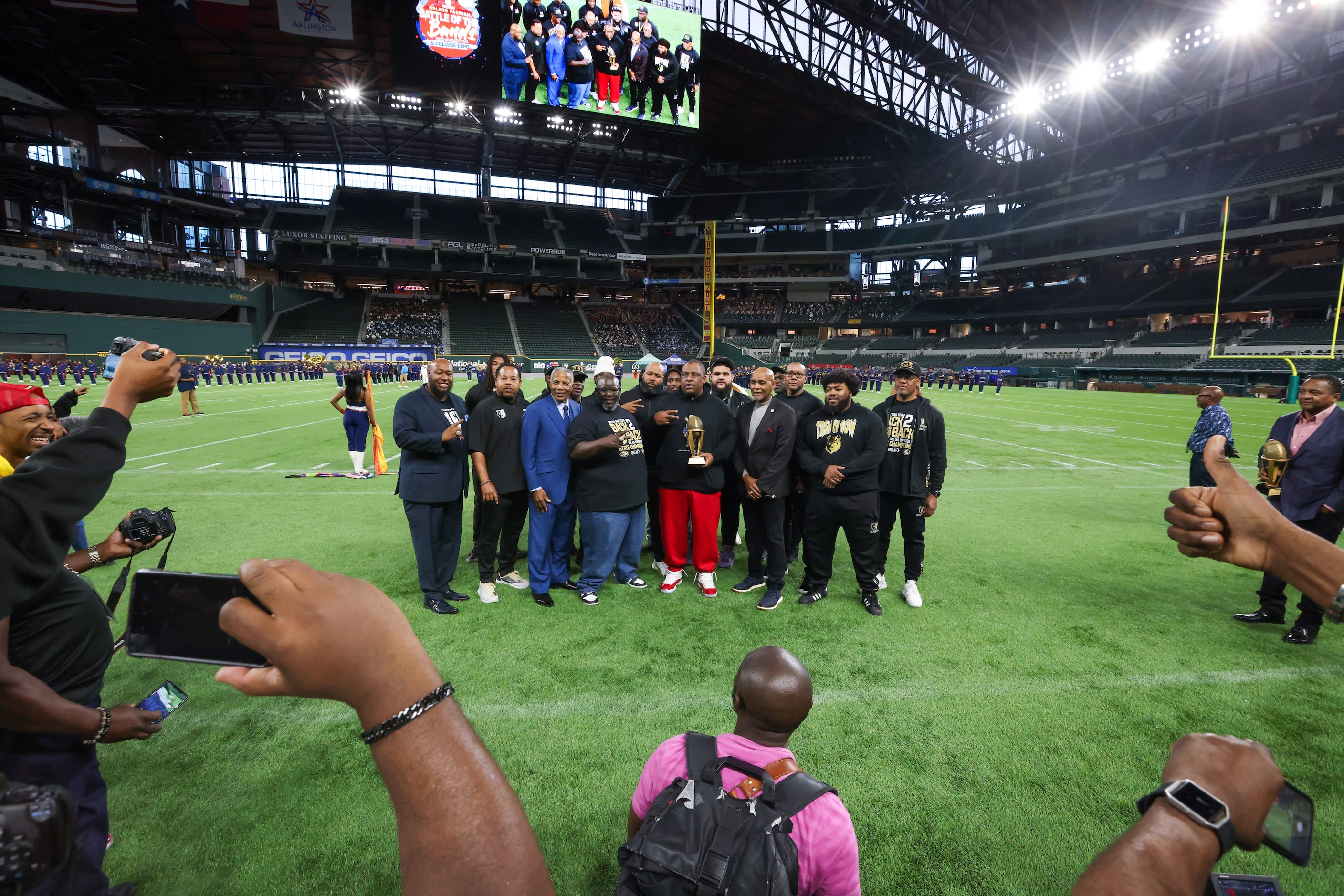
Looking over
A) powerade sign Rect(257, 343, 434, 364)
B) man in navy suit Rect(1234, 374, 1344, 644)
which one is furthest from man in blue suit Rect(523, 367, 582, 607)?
powerade sign Rect(257, 343, 434, 364)

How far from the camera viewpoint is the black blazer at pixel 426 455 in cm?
457

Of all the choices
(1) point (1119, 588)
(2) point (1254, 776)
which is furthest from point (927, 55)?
(2) point (1254, 776)

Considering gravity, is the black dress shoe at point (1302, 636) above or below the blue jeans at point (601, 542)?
below

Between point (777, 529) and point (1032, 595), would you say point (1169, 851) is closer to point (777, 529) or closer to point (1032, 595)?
point (777, 529)

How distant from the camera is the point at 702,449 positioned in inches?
210

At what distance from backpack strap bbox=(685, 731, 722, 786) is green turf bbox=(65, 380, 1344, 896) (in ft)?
2.46

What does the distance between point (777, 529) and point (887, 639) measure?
1.27 meters

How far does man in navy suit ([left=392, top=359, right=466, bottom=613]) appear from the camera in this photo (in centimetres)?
460

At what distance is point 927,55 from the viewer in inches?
1256

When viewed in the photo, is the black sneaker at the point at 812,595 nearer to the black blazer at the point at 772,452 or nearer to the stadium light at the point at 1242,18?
the black blazer at the point at 772,452

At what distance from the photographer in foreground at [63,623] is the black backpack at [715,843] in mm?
1096

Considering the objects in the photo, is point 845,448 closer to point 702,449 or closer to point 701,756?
point 702,449

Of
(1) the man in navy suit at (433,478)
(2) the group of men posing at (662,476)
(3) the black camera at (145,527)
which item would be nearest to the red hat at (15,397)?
(3) the black camera at (145,527)

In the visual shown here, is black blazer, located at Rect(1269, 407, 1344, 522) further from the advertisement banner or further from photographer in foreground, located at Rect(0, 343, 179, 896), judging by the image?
the advertisement banner
